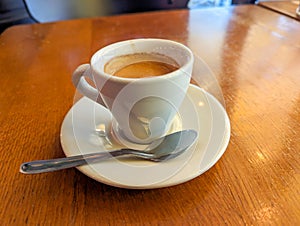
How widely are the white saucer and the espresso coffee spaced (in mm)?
79

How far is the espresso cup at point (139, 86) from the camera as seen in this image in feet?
1.11

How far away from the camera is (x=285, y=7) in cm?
107

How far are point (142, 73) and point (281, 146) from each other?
0.73 feet

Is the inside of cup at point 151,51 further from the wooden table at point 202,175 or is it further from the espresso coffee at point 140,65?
the wooden table at point 202,175

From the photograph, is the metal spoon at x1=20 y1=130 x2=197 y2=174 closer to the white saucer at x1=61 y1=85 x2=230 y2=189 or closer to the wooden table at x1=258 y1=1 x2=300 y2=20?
the white saucer at x1=61 y1=85 x2=230 y2=189

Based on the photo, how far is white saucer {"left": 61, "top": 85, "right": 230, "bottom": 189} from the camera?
311 mm

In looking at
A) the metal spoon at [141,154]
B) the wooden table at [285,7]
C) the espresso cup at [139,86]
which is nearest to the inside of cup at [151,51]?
the espresso cup at [139,86]

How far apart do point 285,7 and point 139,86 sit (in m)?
0.99

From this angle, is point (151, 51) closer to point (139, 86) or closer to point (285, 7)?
point (139, 86)

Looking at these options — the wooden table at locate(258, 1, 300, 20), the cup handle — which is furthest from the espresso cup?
the wooden table at locate(258, 1, 300, 20)

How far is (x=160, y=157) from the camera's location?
1.13 feet

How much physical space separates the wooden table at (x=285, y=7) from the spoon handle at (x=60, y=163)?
912mm

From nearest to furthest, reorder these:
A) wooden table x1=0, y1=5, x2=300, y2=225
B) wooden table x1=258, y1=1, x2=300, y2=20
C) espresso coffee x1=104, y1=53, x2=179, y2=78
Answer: wooden table x1=0, y1=5, x2=300, y2=225
espresso coffee x1=104, y1=53, x2=179, y2=78
wooden table x1=258, y1=1, x2=300, y2=20

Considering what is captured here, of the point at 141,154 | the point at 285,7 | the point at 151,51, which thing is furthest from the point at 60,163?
the point at 285,7
